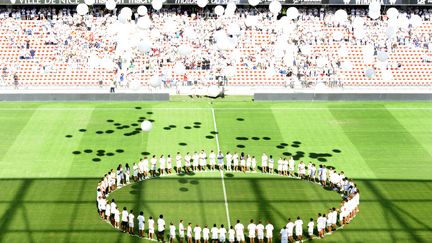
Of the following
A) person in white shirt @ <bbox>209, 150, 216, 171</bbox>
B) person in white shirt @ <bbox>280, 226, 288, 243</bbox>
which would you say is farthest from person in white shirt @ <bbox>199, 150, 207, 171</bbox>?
person in white shirt @ <bbox>280, 226, 288, 243</bbox>

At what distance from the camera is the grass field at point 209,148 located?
4012cm

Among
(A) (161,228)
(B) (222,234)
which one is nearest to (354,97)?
(B) (222,234)

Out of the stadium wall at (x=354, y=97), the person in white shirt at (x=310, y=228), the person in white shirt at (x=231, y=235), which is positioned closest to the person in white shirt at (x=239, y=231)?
the person in white shirt at (x=231, y=235)

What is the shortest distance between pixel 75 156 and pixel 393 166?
20.1 metres

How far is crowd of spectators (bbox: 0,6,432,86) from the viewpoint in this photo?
67.4 metres

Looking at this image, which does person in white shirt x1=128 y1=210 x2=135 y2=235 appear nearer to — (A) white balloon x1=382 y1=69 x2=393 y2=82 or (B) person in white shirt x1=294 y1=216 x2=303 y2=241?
(B) person in white shirt x1=294 y1=216 x2=303 y2=241

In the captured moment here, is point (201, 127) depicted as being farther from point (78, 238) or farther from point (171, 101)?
point (78, 238)

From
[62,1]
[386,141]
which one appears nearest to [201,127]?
[386,141]

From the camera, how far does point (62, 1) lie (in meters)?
70.2

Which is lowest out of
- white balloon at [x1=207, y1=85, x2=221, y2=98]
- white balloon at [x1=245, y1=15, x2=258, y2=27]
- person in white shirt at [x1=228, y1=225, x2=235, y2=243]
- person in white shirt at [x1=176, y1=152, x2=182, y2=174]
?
person in white shirt at [x1=228, y1=225, x2=235, y2=243]

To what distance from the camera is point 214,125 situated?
56.1 meters

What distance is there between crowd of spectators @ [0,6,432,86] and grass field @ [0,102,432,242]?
23.3ft

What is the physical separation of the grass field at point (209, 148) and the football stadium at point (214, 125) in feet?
0.44

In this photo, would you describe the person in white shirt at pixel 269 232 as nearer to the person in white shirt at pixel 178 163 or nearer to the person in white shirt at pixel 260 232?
the person in white shirt at pixel 260 232
